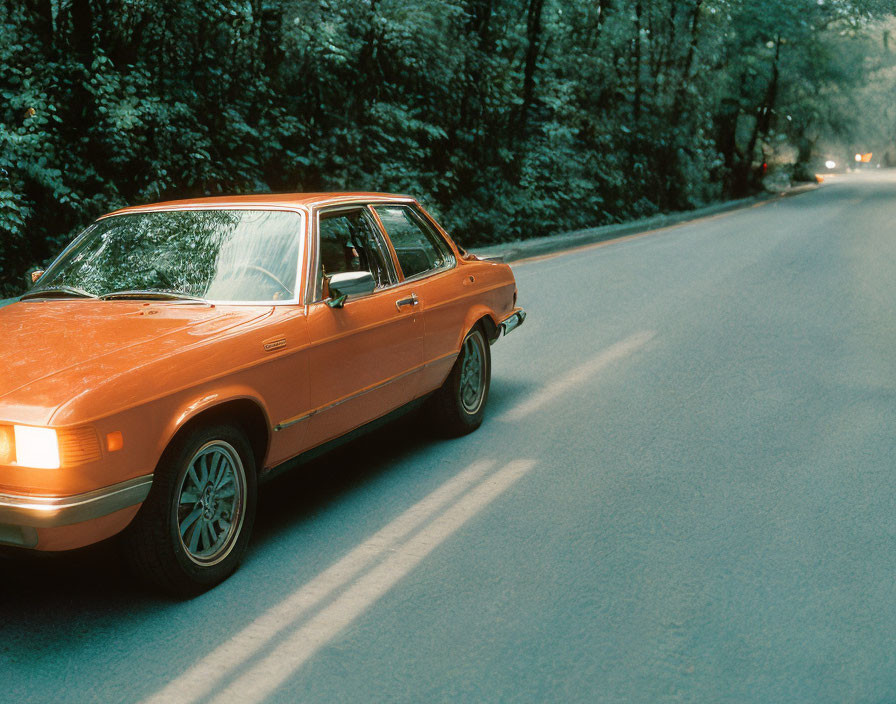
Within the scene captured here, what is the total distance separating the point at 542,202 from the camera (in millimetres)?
23609

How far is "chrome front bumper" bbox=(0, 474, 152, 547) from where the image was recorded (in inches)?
130

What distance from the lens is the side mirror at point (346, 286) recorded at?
14.8 ft

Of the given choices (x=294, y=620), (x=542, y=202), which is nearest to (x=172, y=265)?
(x=294, y=620)

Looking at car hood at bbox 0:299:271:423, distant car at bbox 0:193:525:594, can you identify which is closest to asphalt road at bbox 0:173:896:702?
distant car at bbox 0:193:525:594

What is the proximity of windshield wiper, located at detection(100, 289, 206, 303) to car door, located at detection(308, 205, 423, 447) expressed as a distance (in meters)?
0.56

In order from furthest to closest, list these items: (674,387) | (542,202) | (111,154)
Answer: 1. (542,202)
2. (111,154)
3. (674,387)

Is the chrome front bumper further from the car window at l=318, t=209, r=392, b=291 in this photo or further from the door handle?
the door handle

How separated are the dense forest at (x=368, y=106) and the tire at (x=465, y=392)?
24.4 ft

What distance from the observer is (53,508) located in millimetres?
3295

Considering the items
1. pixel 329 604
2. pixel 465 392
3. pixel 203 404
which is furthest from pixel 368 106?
pixel 329 604

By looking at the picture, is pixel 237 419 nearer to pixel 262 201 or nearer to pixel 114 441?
pixel 114 441

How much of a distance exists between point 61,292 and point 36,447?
165cm

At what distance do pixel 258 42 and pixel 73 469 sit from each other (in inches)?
552

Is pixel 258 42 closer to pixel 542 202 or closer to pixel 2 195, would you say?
pixel 2 195
